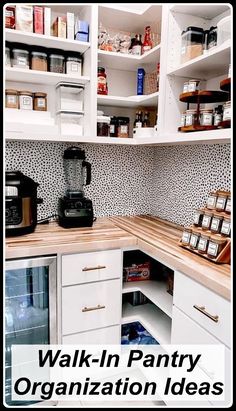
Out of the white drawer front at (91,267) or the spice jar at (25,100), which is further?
the spice jar at (25,100)

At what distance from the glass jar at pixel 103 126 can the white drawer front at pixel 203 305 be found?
106 cm

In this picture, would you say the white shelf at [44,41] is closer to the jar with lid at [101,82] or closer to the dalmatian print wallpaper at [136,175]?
the jar with lid at [101,82]

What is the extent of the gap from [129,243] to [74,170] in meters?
0.72

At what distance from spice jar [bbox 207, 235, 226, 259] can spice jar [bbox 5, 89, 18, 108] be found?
→ 4.44 ft

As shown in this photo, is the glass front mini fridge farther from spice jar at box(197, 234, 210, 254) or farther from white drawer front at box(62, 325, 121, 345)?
spice jar at box(197, 234, 210, 254)

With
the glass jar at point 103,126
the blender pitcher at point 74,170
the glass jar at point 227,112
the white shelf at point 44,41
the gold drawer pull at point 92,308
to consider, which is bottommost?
the gold drawer pull at point 92,308

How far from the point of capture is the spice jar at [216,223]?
1.41 m

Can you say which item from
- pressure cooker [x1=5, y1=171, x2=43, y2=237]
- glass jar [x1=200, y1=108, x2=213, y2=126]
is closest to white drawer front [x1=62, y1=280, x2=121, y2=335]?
pressure cooker [x1=5, y1=171, x2=43, y2=237]

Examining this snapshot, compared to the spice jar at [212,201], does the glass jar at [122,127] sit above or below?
above

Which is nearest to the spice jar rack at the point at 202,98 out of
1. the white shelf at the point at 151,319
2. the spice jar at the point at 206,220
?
the spice jar at the point at 206,220

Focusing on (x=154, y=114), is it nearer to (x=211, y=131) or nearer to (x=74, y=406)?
(x=211, y=131)

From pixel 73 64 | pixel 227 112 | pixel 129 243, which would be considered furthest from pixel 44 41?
pixel 129 243

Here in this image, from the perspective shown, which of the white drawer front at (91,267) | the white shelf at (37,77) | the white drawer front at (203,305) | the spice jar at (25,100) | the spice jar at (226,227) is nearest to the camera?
the white drawer front at (203,305)

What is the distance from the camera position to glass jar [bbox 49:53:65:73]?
186 cm
